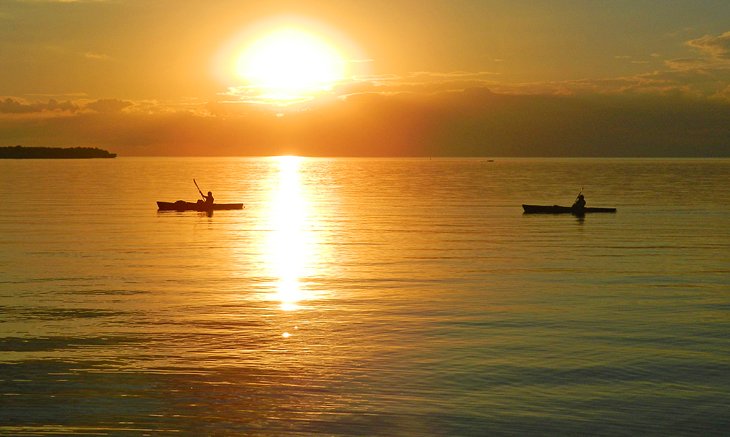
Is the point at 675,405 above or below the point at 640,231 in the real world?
below

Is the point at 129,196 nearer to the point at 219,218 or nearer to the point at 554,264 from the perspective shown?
the point at 219,218

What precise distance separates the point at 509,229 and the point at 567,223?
772 centimetres

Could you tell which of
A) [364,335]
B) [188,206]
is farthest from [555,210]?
[364,335]

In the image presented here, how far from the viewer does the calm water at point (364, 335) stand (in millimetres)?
15203

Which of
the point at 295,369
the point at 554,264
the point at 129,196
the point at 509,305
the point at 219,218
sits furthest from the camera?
the point at 129,196

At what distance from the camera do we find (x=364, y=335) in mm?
21828

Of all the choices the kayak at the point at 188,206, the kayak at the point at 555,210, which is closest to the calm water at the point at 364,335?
the kayak at the point at 555,210

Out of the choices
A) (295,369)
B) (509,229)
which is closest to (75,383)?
(295,369)

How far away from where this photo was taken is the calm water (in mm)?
15203

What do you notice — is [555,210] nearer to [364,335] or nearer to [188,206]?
[188,206]

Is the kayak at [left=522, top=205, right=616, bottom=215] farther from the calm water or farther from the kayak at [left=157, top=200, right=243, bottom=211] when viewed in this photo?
the kayak at [left=157, top=200, right=243, bottom=211]

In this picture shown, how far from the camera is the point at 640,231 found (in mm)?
53219

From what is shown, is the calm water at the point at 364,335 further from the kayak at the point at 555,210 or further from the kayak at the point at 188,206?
the kayak at the point at 188,206

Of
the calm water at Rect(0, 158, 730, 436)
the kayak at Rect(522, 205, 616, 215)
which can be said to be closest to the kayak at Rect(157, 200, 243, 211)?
the calm water at Rect(0, 158, 730, 436)
